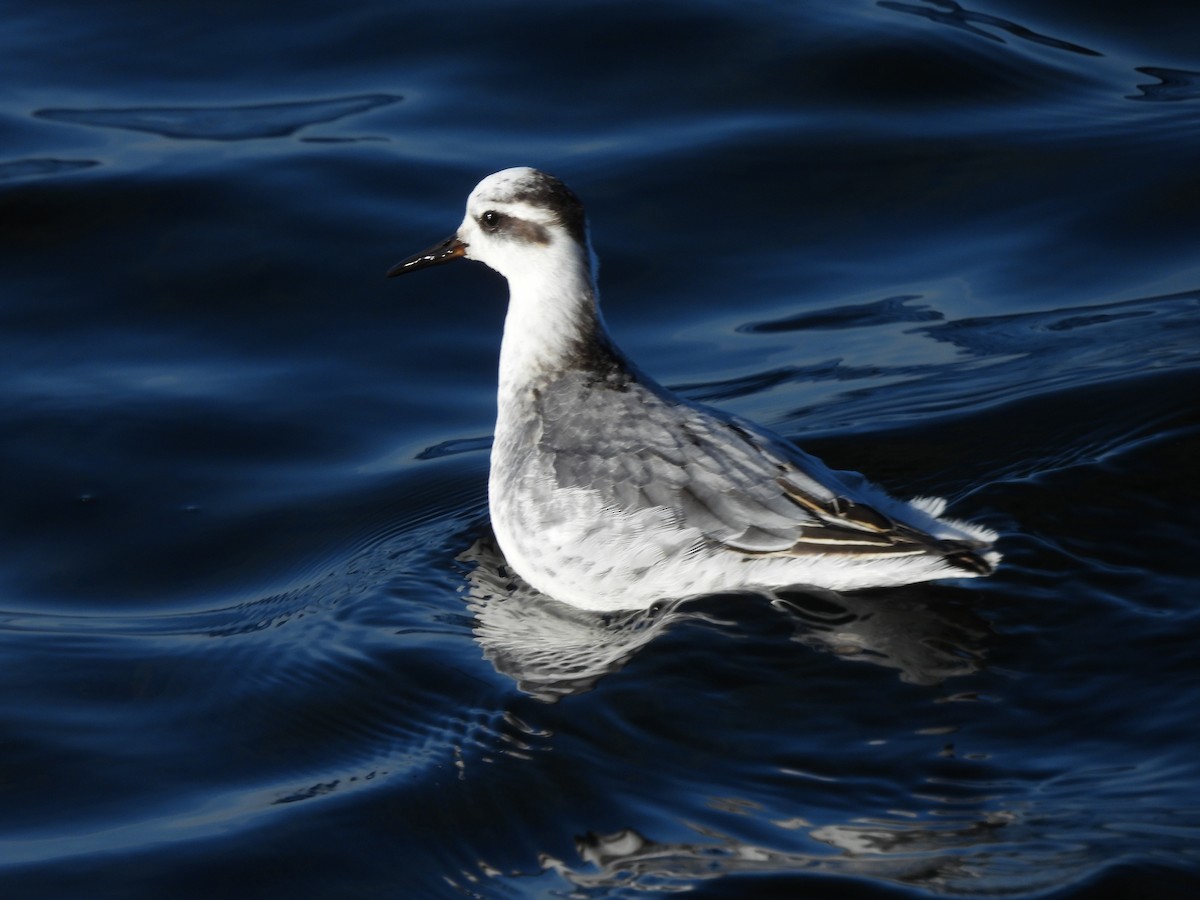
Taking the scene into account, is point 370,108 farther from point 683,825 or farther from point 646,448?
point 683,825

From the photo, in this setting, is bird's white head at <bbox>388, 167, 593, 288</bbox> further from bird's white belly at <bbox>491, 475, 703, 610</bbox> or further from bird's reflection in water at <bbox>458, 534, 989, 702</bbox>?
bird's reflection in water at <bbox>458, 534, 989, 702</bbox>

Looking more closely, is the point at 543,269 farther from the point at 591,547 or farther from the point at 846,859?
the point at 846,859

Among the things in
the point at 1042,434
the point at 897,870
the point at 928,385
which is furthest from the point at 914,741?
the point at 928,385

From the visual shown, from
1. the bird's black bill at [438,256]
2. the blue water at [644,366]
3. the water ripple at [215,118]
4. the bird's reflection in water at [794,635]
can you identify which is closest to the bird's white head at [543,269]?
the bird's black bill at [438,256]

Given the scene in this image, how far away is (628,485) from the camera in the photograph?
6.54 metres

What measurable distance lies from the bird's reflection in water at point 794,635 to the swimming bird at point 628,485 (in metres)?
0.08

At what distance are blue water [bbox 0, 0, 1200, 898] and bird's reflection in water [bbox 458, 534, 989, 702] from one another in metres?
0.02

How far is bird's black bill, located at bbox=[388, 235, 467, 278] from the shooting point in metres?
7.87

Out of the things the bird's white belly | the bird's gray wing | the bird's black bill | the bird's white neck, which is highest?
the bird's black bill

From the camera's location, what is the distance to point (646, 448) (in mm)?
6590

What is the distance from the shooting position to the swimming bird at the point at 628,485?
619cm

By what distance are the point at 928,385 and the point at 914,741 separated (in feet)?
11.7

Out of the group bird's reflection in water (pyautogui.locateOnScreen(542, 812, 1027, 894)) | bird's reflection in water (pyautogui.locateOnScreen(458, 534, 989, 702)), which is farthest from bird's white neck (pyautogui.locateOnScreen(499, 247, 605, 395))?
bird's reflection in water (pyautogui.locateOnScreen(542, 812, 1027, 894))

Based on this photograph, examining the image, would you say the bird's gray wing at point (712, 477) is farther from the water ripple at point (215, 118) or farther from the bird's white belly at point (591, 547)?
the water ripple at point (215, 118)
